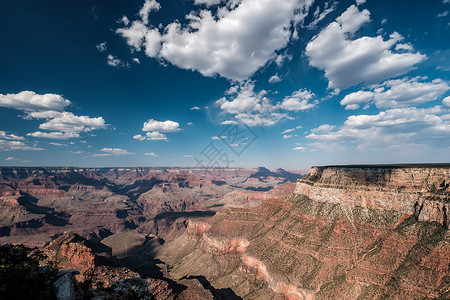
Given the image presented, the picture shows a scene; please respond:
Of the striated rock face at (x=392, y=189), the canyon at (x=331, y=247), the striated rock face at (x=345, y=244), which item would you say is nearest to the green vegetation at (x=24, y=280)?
the canyon at (x=331, y=247)

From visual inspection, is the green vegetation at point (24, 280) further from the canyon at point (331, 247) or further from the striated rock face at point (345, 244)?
the striated rock face at point (345, 244)

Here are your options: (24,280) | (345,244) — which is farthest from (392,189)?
(24,280)

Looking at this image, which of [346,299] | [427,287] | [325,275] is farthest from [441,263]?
[325,275]

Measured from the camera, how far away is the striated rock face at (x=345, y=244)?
47.3 m

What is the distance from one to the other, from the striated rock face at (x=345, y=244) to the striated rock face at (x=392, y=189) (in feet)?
0.79

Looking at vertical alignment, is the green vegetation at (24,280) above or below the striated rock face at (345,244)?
above

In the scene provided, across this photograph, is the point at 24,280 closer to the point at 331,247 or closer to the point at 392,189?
the point at 331,247

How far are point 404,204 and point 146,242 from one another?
158 m

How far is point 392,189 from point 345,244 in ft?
73.5

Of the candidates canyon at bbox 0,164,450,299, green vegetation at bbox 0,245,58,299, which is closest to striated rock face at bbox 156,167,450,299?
canyon at bbox 0,164,450,299

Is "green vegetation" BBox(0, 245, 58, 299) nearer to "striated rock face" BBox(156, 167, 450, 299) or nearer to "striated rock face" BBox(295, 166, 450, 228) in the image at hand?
"striated rock face" BBox(156, 167, 450, 299)

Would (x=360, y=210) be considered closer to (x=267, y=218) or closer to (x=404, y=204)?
(x=404, y=204)

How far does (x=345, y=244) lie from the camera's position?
200 ft

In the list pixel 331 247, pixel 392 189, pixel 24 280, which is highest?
pixel 392 189
